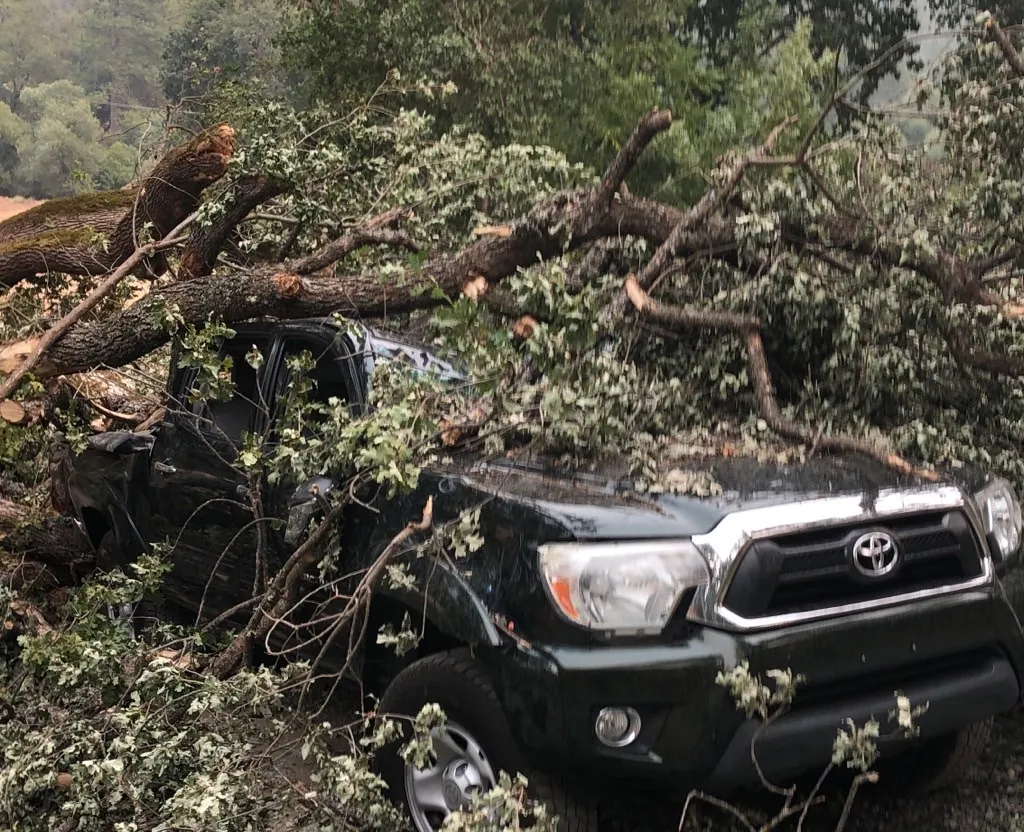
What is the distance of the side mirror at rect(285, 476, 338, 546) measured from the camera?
355 cm

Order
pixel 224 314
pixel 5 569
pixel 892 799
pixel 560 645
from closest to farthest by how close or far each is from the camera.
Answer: pixel 560 645
pixel 892 799
pixel 224 314
pixel 5 569

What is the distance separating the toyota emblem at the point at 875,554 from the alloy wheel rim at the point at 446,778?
120 centimetres

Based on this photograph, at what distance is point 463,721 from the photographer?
2.87 m

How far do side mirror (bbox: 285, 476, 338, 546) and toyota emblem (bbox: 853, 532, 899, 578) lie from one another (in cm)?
180

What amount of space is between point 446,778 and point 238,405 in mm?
2249

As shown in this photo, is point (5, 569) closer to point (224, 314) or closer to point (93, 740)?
point (224, 314)

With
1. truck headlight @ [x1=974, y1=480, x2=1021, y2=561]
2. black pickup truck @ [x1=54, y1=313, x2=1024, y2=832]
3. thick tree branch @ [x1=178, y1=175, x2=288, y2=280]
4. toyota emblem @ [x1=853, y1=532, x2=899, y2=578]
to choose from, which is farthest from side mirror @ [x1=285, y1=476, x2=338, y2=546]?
thick tree branch @ [x1=178, y1=175, x2=288, y2=280]

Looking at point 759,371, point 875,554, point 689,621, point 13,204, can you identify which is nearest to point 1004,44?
point 759,371

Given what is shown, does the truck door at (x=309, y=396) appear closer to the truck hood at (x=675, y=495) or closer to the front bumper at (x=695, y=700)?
the truck hood at (x=675, y=495)

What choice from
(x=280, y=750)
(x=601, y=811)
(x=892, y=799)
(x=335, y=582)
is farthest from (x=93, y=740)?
(x=892, y=799)

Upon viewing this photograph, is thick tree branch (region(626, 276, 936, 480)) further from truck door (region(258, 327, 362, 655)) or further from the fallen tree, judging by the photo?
truck door (region(258, 327, 362, 655))

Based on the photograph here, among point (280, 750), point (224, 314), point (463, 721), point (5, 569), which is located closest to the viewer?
point (463, 721)

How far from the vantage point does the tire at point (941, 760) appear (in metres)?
3.33

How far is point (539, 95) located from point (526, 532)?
1502cm
